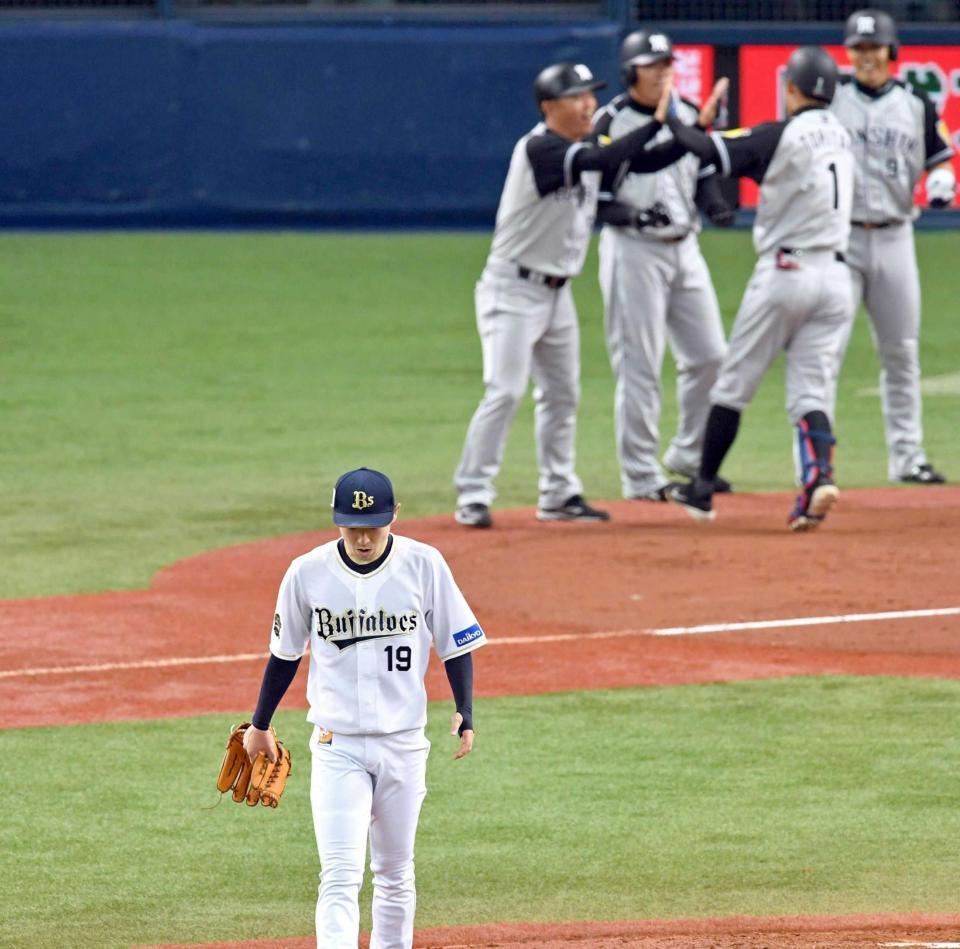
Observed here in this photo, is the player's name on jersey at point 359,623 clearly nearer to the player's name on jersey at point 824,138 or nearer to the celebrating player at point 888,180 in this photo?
the player's name on jersey at point 824,138

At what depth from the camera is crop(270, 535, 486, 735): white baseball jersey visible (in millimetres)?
4918

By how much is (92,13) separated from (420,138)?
12.2ft

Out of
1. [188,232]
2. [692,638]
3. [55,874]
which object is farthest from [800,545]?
[188,232]

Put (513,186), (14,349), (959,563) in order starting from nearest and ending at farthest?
(959,563) < (513,186) < (14,349)

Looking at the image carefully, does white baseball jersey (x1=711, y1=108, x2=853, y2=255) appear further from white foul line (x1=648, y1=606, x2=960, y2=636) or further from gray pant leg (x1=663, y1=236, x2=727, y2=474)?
white foul line (x1=648, y1=606, x2=960, y2=636)

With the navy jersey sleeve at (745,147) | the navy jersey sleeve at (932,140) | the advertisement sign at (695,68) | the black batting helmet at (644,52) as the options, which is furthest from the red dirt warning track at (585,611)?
the advertisement sign at (695,68)

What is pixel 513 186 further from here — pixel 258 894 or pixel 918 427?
pixel 258 894

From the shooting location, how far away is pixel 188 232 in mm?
22375

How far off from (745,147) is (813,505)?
1.77 m

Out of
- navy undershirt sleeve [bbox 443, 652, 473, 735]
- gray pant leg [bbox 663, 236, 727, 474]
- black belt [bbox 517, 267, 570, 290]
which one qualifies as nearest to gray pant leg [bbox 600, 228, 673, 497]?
gray pant leg [bbox 663, 236, 727, 474]

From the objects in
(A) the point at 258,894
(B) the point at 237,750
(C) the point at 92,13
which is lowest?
(A) the point at 258,894

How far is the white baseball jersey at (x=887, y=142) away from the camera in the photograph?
1154 centimetres

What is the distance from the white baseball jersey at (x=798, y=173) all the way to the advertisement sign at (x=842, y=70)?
1033 cm

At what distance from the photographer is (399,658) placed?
496 cm
